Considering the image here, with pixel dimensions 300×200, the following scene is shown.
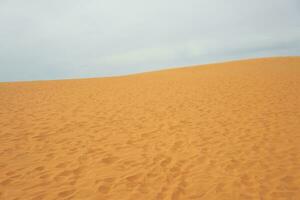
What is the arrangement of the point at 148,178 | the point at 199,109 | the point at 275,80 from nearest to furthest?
the point at 148,178, the point at 199,109, the point at 275,80

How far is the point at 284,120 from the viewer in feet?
22.0

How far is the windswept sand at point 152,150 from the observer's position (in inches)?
143

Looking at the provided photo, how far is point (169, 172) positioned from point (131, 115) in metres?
3.98

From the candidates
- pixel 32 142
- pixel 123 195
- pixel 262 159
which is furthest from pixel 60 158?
pixel 262 159

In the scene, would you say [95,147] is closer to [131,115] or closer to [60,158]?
[60,158]

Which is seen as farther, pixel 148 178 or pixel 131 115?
pixel 131 115

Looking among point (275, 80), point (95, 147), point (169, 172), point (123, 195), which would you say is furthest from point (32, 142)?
point (275, 80)

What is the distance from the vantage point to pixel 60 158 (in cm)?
468

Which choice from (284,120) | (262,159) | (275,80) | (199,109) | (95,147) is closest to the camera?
(262,159)

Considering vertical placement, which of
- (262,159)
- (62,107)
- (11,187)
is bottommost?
(262,159)

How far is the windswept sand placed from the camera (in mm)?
3639

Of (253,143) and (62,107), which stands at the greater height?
(62,107)

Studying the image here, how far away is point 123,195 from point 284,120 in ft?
19.1

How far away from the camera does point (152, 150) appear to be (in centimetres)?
512
